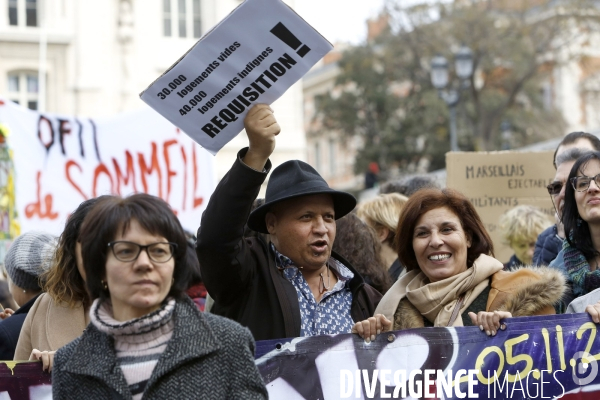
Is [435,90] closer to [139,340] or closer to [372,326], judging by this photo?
[372,326]

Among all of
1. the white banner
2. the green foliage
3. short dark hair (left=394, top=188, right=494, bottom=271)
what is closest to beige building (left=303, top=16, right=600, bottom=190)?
the green foliage

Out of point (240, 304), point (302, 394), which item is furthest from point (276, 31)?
point (302, 394)

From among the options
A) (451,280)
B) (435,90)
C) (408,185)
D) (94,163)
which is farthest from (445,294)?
(435,90)

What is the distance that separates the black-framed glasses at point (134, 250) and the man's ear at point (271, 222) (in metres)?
1.19

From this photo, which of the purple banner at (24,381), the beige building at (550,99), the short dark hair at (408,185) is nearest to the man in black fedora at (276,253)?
the purple banner at (24,381)

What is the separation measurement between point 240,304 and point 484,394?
1.00 meters

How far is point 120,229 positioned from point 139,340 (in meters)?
0.32

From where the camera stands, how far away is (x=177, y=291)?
9.25 ft

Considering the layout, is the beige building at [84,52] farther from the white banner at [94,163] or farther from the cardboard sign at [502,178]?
the cardboard sign at [502,178]

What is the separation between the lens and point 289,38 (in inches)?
144

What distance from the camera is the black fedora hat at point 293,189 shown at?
12.4 feet

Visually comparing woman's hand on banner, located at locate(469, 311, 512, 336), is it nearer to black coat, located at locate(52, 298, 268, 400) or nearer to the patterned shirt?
the patterned shirt

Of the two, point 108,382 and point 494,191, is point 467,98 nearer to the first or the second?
point 494,191

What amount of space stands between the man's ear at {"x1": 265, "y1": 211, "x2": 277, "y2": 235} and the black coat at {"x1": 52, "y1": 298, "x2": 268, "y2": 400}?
3.77 ft
